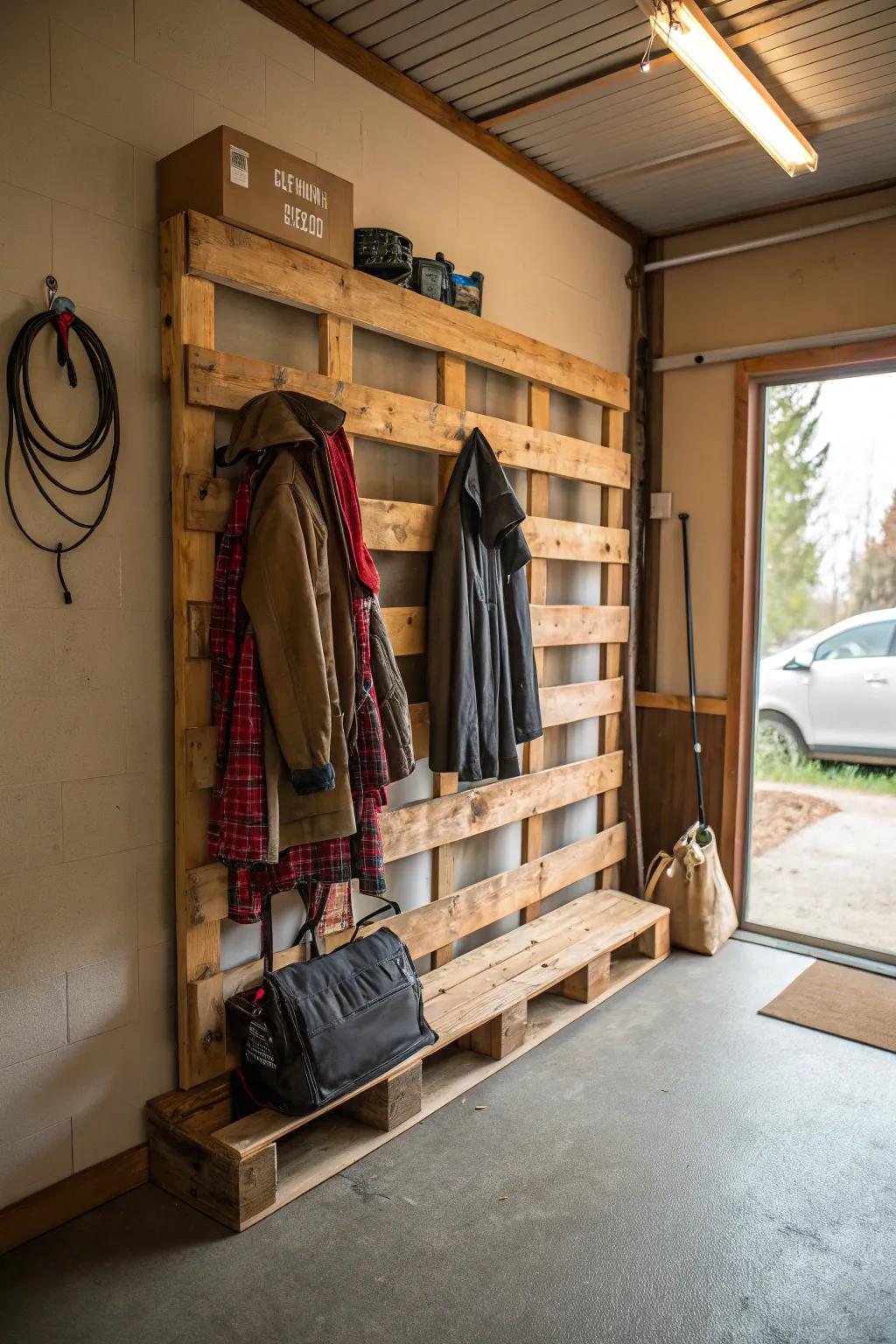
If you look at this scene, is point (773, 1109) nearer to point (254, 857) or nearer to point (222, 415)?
point (254, 857)

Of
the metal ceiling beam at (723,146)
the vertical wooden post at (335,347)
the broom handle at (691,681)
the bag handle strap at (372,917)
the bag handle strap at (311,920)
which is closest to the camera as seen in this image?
the bag handle strap at (311,920)

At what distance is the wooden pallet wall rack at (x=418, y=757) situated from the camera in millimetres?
2326

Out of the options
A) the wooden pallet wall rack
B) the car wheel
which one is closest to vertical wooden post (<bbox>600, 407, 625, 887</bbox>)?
the wooden pallet wall rack

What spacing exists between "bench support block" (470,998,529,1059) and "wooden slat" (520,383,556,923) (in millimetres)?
587

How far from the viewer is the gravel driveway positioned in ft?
13.0

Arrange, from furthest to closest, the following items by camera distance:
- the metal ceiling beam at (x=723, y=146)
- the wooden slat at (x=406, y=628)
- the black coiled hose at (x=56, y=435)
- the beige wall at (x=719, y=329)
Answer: the beige wall at (x=719, y=329), the metal ceiling beam at (x=723, y=146), the wooden slat at (x=406, y=628), the black coiled hose at (x=56, y=435)

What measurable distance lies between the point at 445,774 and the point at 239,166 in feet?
5.96

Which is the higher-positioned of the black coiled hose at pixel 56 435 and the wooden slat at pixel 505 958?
the black coiled hose at pixel 56 435

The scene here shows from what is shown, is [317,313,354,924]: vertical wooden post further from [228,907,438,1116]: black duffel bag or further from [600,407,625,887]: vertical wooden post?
[600,407,625,887]: vertical wooden post

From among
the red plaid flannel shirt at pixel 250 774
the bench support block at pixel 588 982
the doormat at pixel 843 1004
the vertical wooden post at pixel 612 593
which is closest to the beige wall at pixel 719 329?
the vertical wooden post at pixel 612 593

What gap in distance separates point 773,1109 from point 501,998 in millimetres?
831

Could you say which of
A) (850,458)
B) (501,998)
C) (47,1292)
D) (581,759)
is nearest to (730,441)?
(850,458)

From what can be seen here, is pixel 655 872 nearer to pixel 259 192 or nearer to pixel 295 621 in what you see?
pixel 295 621

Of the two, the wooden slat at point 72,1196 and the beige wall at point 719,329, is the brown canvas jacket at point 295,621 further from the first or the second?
the beige wall at point 719,329
